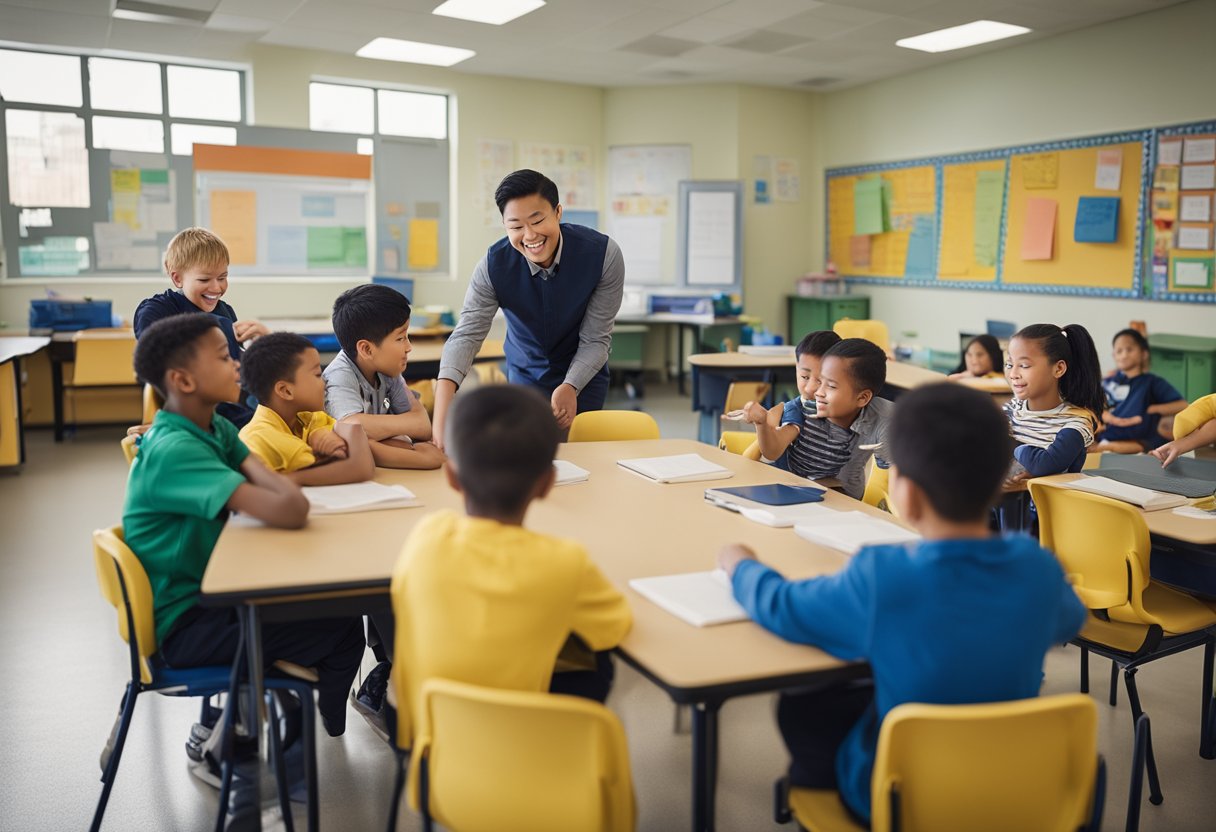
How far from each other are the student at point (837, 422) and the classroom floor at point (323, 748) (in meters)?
0.75

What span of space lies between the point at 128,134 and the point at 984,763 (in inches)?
325

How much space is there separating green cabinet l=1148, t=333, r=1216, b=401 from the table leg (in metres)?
5.75

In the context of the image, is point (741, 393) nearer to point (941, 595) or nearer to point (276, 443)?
point (276, 443)

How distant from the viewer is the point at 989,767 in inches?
49.5

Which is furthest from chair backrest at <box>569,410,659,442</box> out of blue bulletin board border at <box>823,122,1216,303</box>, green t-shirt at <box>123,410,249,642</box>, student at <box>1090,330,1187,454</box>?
blue bulletin board border at <box>823,122,1216,303</box>

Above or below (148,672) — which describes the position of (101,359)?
above

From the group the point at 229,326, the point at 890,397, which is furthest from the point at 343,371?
the point at 890,397

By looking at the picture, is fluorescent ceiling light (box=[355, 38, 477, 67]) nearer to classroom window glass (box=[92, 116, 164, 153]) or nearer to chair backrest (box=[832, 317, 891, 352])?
classroom window glass (box=[92, 116, 164, 153])

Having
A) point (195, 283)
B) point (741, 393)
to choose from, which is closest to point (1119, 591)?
point (195, 283)

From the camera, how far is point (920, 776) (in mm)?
1254

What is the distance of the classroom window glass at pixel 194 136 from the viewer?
Answer: 7.91m

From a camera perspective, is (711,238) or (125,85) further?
(711,238)

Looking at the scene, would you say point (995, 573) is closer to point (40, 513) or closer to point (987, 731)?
point (987, 731)

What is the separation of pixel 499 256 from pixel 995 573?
2.13 meters
